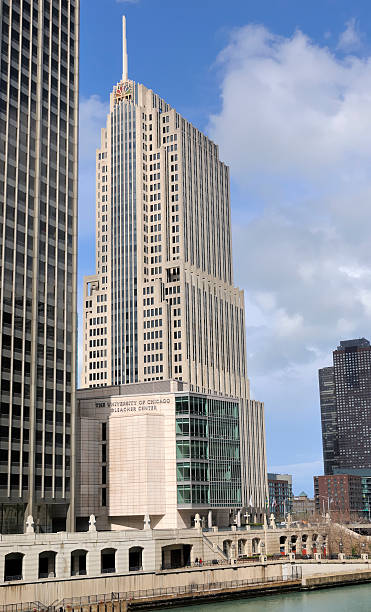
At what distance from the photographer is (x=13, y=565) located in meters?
104

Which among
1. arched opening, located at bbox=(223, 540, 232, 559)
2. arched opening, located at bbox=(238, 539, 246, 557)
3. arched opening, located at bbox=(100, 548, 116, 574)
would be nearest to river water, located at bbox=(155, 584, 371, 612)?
arched opening, located at bbox=(100, 548, 116, 574)

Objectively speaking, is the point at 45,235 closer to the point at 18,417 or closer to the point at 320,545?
the point at 18,417

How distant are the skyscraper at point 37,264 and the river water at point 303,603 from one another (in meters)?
31.7

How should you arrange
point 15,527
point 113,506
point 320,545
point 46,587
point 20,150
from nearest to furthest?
point 46,587, point 15,527, point 20,150, point 113,506, point 320,545

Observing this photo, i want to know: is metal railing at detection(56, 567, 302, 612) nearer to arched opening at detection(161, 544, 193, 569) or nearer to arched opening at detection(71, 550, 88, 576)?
arched opening at detection(71, 550, 88, 576)

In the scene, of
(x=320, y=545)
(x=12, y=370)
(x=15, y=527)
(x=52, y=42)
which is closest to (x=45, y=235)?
(x=12, y=370)

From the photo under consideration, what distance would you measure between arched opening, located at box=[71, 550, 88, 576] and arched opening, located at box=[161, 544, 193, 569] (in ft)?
52.2

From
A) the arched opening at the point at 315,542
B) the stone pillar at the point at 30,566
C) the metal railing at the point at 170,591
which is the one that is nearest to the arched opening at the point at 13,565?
the stone pillar at the point at 30,566

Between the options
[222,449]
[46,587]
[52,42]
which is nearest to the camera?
[46,587]

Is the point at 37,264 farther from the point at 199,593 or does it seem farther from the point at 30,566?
the point at 199,593

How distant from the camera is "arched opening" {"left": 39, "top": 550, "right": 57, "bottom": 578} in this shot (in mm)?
106188

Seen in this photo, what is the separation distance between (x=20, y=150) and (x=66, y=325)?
30190 mm

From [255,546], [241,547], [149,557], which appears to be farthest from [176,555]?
[255,546]

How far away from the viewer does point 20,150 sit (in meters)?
129
